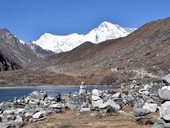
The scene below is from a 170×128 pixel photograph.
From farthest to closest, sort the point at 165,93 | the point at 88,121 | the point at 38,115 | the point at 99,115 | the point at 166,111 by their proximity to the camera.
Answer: the point at 38,115
the point at 99,115
the point at 88,121
the point at 166,111
the point at 165,93

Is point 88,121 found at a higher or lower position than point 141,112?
lower

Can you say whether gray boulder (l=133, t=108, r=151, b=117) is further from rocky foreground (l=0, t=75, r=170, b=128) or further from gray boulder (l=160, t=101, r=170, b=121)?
gray boulder (l=160, t=101, r=170, b=121)

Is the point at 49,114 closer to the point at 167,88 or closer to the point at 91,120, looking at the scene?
the point at 91,120

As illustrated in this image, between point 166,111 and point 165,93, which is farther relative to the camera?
point 166,111

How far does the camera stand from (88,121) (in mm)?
31719

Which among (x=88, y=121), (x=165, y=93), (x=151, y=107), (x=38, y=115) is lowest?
(x=88, y=121)

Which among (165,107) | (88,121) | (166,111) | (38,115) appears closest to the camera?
(165,107)

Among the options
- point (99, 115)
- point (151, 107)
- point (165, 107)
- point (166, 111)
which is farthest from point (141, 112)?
point (165, 107)

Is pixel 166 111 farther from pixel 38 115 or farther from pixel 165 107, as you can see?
pixel 38 115

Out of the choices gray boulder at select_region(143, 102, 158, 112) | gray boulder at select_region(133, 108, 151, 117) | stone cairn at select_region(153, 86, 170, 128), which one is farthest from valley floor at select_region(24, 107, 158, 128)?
stone cairn at select_region(153, 86, 170, 128)

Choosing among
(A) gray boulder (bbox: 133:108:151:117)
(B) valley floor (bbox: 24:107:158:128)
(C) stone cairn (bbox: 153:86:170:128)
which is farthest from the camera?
(A) gray boulder (bbox: 133:108:151:117)

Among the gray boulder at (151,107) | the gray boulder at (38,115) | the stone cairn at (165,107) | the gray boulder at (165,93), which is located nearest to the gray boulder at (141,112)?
the gray boulder at (151,107)

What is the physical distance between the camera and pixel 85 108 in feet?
123

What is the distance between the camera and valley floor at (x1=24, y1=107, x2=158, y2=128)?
96.3 feet
